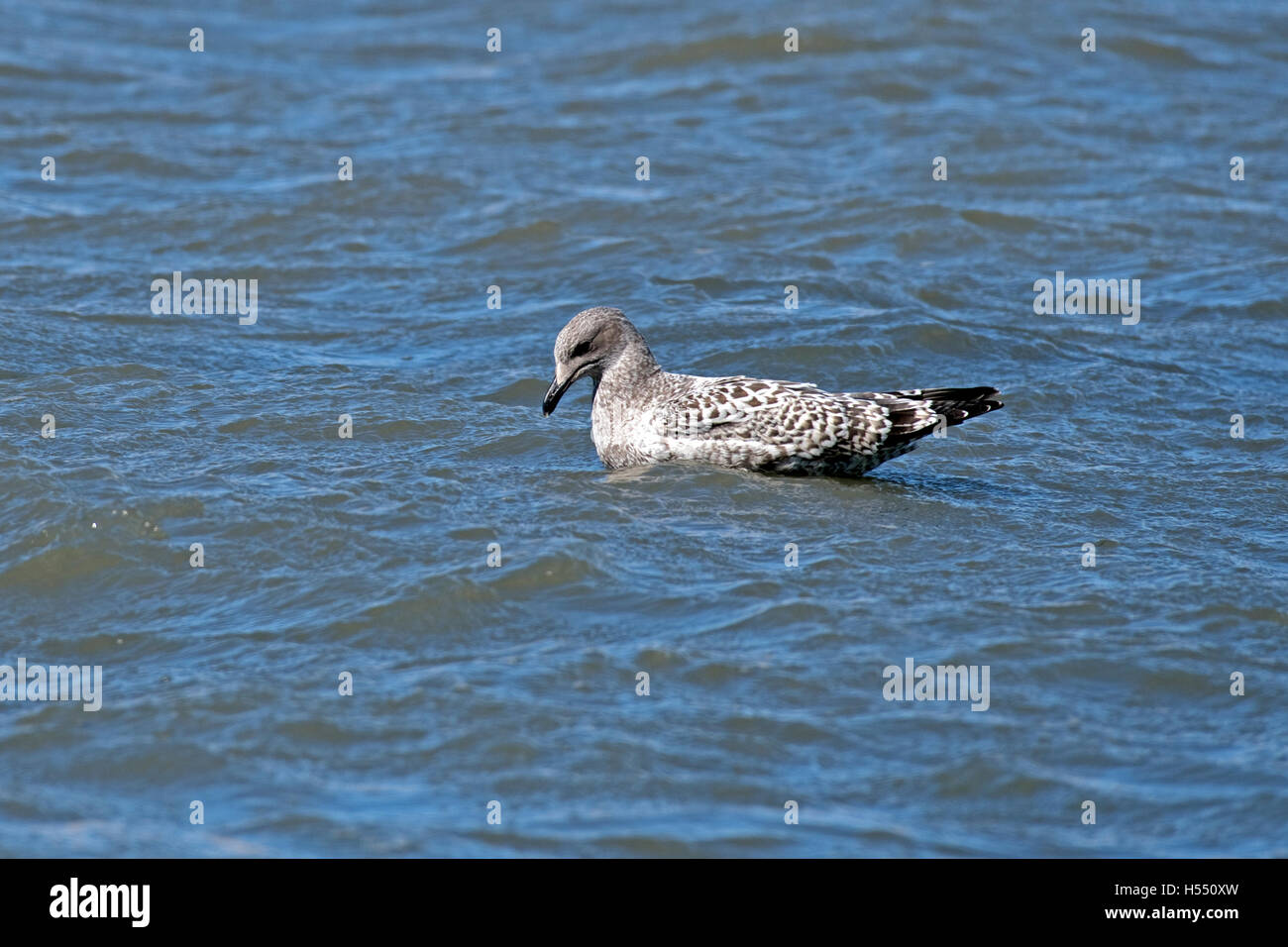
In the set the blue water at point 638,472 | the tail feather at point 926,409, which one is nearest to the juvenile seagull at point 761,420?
the tail feather at point 926,409

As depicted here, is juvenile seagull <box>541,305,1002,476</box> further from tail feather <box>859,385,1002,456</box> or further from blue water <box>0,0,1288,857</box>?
blue water <box>0,0,1288,857</box>

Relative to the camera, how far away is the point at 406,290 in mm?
12758

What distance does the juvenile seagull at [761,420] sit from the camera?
894 centimetres

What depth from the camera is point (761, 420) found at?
895 centimetres

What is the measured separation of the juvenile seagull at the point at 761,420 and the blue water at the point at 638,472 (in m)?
0.17

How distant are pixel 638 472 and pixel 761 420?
2.31 feet

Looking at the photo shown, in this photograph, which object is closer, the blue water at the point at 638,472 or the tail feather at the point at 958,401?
the blue water at the point at 638,472

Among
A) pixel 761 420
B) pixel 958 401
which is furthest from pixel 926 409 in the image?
pixel 761 420

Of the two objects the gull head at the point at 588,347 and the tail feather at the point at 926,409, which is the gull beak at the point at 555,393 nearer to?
the gull head at the point at 588,347

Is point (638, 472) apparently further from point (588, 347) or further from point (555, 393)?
point (588, 347)

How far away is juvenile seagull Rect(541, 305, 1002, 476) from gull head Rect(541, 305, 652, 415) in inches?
0.4

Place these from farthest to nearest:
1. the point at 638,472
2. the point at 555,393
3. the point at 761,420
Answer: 1. the point at 555,393
2. the point at 638,472
3. the point at 761,420
